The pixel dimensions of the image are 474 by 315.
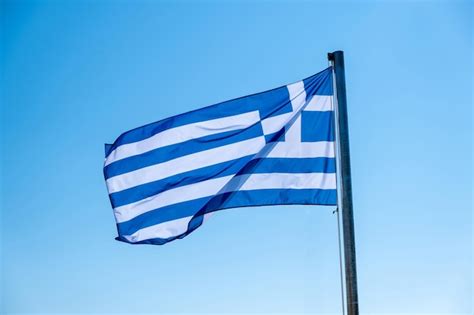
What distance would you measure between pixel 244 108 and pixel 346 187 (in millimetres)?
3054

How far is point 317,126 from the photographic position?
10453 mm

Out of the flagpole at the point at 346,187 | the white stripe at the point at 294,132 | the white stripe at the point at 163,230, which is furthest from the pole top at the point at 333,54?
the white stripe at the point at 163,230

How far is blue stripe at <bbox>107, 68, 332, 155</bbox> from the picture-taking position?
412 inches

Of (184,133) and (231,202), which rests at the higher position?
(184,133)

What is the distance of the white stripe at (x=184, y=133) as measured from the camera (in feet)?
A: 35.5

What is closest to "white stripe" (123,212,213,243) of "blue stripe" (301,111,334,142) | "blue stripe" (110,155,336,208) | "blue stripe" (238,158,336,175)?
"blue stripe" (110,155,336,208)

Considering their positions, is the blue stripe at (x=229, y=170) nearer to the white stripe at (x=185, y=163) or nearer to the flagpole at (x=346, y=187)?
the white stripe at (x=185, y=163)

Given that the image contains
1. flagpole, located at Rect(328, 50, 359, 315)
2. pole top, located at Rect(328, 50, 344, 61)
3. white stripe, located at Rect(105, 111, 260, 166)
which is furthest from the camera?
white stripe, located at Rect(105, 111, 260, 166)

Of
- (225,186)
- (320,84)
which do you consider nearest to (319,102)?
(320,84)

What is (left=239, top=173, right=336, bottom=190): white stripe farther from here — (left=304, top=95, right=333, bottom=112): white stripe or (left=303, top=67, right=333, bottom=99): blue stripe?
(left=303, top=67, right=333, bottom=99): blue stripe

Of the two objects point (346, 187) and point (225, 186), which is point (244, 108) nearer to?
point (225, 186)

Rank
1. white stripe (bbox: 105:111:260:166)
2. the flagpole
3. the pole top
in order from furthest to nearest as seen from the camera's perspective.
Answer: white stripe (bbox: 105:111:260:166) → the pole top → the flagpole

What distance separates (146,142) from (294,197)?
9.75 ft

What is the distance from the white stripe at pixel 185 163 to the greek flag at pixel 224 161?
0.06 ft
